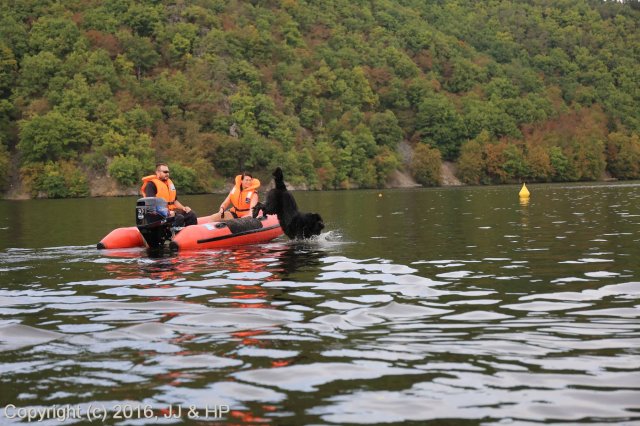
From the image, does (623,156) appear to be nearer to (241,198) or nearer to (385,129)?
(385,129)

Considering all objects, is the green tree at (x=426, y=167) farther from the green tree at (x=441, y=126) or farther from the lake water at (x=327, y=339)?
the lake water at (x=327, y=339)

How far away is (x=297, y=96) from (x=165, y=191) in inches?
4191

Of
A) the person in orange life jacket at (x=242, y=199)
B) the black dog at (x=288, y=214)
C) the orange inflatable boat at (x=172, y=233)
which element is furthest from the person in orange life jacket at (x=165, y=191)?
the black dog at (x=288, y=214)

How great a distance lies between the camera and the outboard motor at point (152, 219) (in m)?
19.3

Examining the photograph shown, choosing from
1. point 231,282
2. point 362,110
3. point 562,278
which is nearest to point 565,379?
point 562,278

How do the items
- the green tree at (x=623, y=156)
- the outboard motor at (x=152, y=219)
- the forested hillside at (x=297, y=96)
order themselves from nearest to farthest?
the outboard motor at (x=152, y=219)
the forested hillside at (x=297, y=96)
the green tree at (x=623, y=156)

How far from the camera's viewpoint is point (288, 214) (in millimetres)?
21516

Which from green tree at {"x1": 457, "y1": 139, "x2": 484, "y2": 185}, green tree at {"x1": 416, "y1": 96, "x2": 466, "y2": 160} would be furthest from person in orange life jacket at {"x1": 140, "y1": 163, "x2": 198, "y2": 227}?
green tree at {"x1": 416, "y1": 96, "x2": 466, "y2": 160}

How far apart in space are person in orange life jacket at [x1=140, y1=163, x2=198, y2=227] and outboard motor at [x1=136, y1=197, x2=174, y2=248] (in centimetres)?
54

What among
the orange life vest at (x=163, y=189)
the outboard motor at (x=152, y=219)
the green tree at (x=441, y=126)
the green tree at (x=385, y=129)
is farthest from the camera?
the green tree at (x=441, y=126)

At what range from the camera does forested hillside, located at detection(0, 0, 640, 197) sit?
100938mm

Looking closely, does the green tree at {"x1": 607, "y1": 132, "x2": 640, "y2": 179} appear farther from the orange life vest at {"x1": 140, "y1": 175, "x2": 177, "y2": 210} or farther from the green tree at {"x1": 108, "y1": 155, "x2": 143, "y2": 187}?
the orange life vest at {"x1": 140, "y1": 175, "x2": 177, "y2": 210}

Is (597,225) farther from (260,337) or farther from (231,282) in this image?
(260,337)

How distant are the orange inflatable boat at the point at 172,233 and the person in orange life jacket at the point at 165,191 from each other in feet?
1.70
